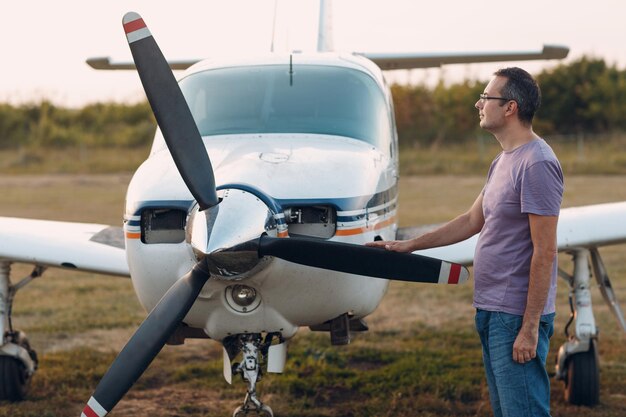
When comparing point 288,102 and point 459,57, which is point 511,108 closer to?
point 288,102

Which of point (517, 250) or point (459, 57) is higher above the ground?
point (459, 57)

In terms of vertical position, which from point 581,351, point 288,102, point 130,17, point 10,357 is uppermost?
point 130,17

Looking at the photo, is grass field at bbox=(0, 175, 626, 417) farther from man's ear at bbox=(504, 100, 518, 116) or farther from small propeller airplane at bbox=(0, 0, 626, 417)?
man's ear at bbox=(504, 100, 518, 116)

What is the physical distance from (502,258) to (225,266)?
1159 mm

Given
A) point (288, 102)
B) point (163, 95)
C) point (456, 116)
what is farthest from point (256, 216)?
point (456, 116)

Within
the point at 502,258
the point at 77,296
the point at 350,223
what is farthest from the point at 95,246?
the point at 77,296

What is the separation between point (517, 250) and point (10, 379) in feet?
13.6

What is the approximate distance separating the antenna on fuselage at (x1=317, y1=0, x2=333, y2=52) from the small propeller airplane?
2521mm

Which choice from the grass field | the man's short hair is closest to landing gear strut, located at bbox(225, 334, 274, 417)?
the grass field

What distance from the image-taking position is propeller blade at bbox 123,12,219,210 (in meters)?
4.35

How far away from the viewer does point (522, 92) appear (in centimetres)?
370

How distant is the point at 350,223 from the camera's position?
14.8 ft

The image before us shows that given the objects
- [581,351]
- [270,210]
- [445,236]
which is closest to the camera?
[270,210]

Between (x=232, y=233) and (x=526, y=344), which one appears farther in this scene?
(x=232, y=233)
